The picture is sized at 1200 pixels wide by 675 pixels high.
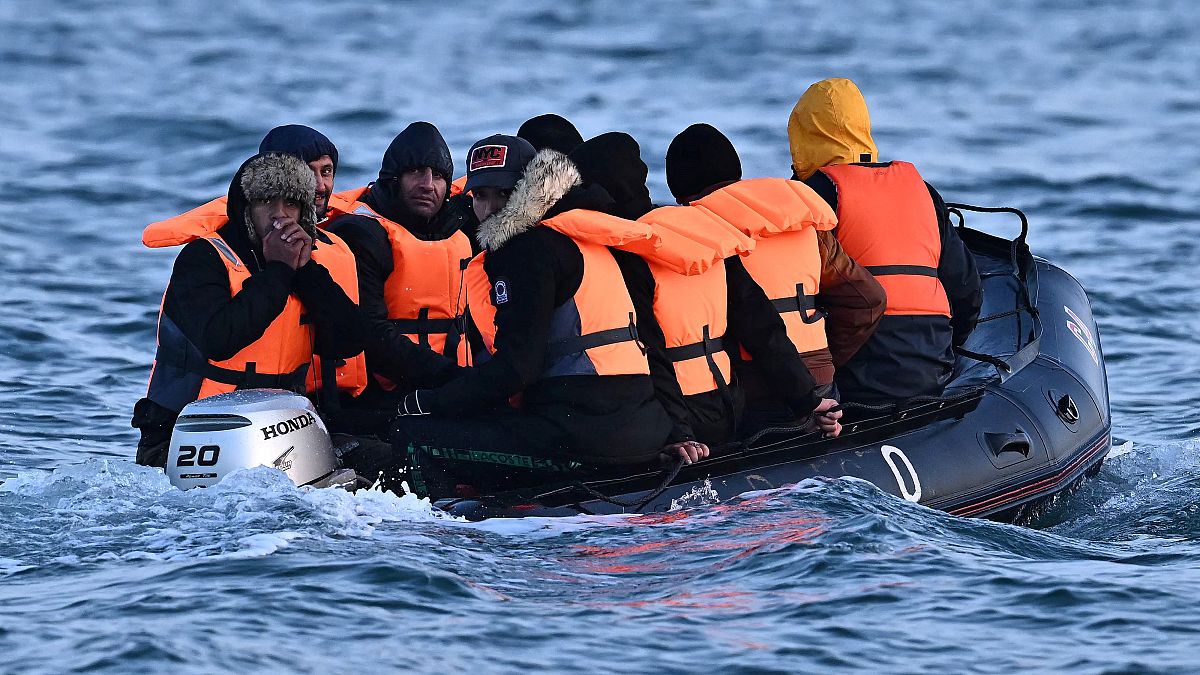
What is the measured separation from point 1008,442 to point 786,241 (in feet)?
4.31

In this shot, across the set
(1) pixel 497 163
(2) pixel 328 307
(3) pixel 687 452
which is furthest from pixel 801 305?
(2) pixel 328 307

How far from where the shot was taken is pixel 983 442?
6.62m

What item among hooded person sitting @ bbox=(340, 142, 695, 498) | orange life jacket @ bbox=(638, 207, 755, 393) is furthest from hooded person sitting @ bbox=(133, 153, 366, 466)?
orange life jacket @ bbox=(638, 207, 755, 393)

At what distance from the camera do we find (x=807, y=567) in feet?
17.3

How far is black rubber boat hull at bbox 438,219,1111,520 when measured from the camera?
232 inches

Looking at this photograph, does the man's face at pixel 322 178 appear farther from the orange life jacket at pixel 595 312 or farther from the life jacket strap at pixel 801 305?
the life jacket strap at pixel 801 305

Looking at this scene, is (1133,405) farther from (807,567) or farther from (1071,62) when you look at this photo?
(1071,62)

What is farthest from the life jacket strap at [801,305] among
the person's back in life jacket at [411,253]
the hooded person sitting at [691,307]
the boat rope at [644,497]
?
the person's back in life jacket at [411,253]

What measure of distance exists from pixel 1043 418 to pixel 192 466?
11.2ft

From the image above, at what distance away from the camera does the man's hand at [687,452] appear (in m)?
5.85

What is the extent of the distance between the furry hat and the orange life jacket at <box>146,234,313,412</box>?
0.39 meters

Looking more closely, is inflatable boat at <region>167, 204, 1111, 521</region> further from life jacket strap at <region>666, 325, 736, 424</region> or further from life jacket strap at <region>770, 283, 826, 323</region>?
life jacket strap at <region>770, 283, 826, 323</region>

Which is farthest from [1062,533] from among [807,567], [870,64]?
[870,64]

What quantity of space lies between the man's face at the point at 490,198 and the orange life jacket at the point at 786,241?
2.54ft
